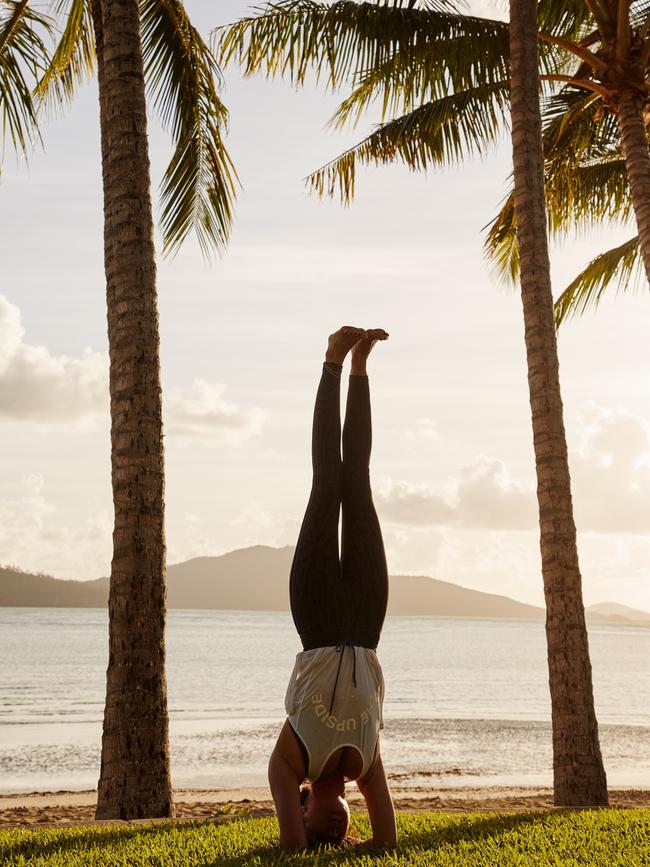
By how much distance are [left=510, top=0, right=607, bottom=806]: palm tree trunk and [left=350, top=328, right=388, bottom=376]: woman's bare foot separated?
4.19 meters

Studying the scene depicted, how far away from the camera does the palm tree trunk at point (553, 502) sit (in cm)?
771

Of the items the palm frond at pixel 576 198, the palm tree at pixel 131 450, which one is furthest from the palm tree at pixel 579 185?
the palm tree at pixel 131 450

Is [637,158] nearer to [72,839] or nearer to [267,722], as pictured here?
[72,839]

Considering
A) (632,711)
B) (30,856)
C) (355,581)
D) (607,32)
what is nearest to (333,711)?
(355,581)

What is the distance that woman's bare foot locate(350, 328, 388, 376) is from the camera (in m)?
4.35

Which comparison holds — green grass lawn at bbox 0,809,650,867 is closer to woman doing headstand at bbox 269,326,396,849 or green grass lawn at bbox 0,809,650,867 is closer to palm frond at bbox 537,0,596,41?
woman doing headstand at bbox 269,326,396,849

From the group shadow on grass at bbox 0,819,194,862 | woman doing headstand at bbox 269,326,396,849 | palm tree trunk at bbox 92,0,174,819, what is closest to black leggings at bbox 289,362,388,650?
woman doing headstand at bbox 269,326,396,849

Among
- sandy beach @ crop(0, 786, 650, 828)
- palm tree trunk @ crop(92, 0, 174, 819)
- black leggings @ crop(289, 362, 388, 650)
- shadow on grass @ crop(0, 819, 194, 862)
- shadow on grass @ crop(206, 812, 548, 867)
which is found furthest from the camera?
sandy beach @ crop(0, 786, 650, 828)

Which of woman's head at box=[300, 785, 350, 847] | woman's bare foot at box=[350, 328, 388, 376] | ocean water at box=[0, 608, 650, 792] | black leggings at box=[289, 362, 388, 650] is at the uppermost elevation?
woman's bare foot at box=[350, 328, 388, 376]

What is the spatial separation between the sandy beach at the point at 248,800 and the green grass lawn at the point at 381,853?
9.05 ft

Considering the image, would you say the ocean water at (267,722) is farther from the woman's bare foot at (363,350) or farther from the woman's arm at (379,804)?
the woman's bare foot at (363,350)

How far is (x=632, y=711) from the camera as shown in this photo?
27.3 meters

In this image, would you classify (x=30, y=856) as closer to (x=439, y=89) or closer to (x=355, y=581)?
(x=355, y=581)

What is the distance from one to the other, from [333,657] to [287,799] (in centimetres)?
64
